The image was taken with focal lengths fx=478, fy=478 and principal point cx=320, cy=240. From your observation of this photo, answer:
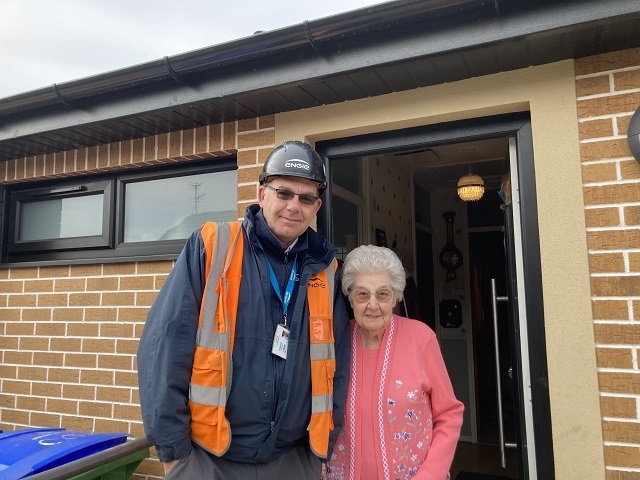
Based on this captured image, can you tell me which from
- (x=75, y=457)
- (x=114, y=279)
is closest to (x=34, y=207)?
(x=114, y=279)

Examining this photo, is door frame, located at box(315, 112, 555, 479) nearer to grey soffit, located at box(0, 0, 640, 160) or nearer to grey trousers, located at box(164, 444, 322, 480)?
grey soffit, located at box(0, 0, 640, 160)

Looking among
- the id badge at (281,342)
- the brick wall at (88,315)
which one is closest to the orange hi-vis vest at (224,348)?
the id badge at (281,342)

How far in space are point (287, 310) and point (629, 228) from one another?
1.42 metres

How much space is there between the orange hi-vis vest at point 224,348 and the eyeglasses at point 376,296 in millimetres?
114

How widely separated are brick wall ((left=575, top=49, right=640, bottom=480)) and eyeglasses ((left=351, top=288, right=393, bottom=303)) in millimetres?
858

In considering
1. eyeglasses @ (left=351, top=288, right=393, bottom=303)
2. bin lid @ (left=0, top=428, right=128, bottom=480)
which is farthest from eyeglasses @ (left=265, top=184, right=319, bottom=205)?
bin lid @ (left=0, top=428, right=128, bottom=480)

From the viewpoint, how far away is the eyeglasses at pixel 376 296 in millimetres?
1879

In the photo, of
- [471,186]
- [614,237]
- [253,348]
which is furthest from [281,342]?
[471,186]

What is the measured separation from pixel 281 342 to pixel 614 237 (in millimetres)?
1420

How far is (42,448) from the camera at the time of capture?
2.34 metres

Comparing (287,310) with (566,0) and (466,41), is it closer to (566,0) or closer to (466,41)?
(466,41)

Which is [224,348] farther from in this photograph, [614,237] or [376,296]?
[614,237]

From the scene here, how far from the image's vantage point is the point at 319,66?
219cm

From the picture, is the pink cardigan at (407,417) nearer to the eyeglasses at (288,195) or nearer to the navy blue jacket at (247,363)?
the navy blue jacket at (247,363)
